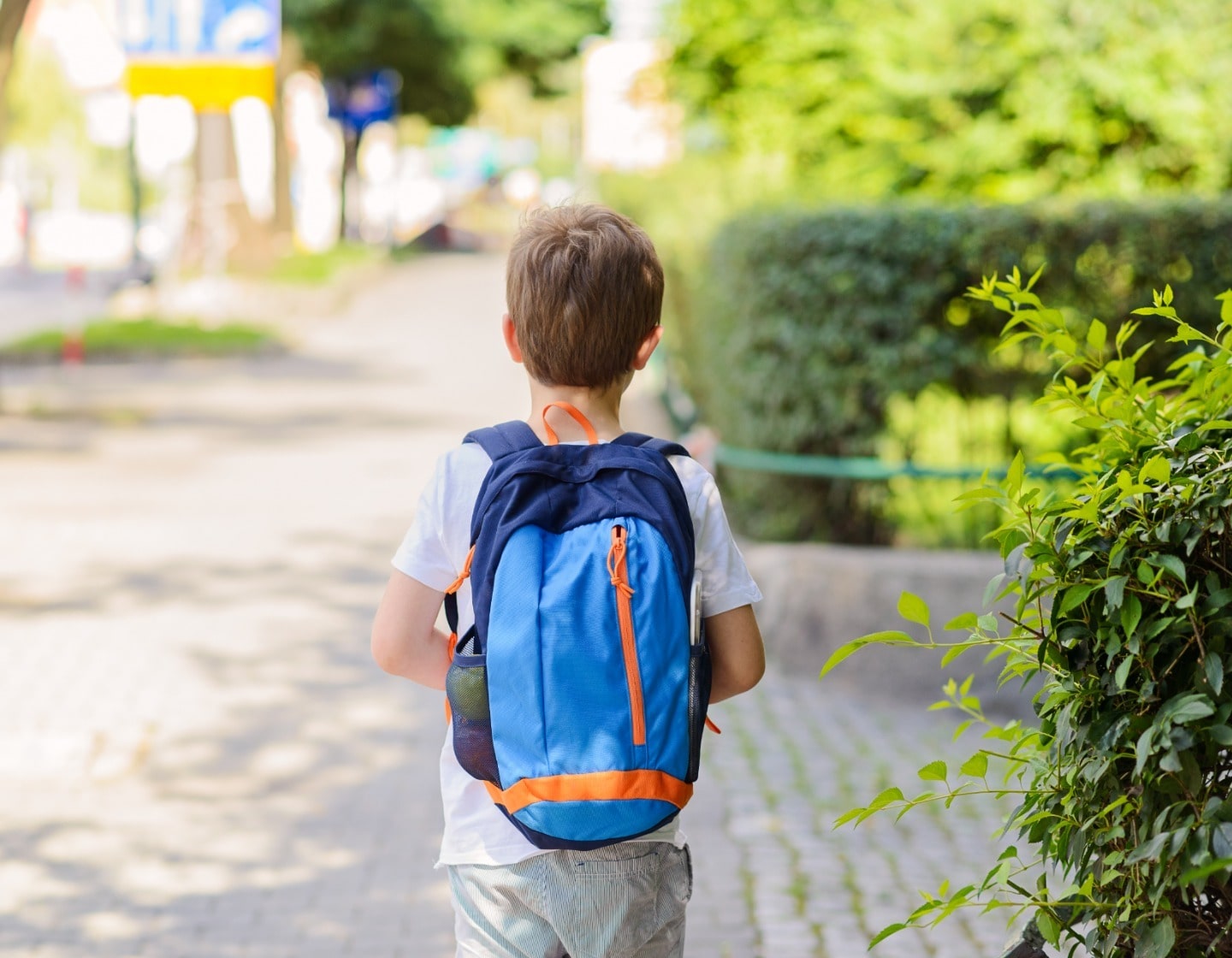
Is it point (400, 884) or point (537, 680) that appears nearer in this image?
point (537, 680)

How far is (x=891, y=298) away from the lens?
248 inches

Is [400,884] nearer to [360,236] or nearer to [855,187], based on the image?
[855,187]

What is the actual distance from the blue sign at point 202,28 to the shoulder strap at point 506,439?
18.7 meters

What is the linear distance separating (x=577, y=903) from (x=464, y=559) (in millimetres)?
482

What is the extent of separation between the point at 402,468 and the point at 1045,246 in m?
6.35

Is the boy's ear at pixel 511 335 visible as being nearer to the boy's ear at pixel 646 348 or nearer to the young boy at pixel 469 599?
the young boy at pixel 469 599

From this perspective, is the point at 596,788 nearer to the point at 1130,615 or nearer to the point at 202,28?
the point at 1130,615

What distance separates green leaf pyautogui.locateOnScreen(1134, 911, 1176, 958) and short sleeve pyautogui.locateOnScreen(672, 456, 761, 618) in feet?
2.14

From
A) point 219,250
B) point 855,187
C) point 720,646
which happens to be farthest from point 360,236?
point 720,646

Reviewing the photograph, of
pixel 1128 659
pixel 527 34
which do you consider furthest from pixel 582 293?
pixel 527 34

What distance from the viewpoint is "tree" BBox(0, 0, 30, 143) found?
36.7ft

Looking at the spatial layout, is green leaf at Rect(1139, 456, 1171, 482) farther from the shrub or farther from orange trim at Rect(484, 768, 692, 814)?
orange trim at Rect(484, 768, 692, 814)

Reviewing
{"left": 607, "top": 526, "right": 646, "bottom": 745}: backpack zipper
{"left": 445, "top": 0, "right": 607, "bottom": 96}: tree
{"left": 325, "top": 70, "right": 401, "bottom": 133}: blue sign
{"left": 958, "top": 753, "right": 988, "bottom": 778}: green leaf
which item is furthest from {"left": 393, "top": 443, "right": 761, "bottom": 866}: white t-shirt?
{"left": 445, "top": 0, "right": 607, "bottom": 96}: tree

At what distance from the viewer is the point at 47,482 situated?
35.3 feet
